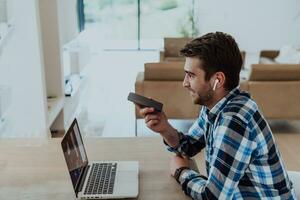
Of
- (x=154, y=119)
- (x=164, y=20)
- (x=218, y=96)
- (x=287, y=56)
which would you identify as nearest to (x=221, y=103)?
(x=218, y=96)

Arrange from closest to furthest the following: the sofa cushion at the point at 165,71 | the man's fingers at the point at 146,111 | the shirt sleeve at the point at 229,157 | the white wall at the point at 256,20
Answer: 1. the shirt sleeve at the point at 229,157
2. the man's fingers at the point at 146,111
3. the sofa cushion at the point at 165,71
4. the white wall at the point at 256,20

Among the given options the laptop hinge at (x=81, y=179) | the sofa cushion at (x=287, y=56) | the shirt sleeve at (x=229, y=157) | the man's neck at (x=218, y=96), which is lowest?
the sofa cushion at (x=287, y=56)

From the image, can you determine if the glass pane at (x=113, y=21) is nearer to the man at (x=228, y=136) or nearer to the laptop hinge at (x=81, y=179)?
the laptop hinge at (x=81, y=179)

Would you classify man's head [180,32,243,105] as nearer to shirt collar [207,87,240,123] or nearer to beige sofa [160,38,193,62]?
shirt collar [207,87,240,123]

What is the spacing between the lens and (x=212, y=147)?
124 centimetres

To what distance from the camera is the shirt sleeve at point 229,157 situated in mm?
1129

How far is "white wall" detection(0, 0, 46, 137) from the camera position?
2.91 meters

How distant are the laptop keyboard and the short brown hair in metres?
0.50

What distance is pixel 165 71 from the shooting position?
3.61 m

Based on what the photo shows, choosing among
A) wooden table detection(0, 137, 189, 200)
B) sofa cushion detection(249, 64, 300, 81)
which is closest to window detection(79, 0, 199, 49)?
sofa cushion detection(249, 64, 300, 81)

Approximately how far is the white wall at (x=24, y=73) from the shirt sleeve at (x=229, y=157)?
214 cm

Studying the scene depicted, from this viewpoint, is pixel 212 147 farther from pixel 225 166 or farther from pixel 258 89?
pixel 258 89

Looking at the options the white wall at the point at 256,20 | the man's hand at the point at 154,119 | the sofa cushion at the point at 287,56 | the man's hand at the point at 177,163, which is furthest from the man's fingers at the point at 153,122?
the white wall at the point at 256,20

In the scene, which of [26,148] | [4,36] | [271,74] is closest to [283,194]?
[26,148]
